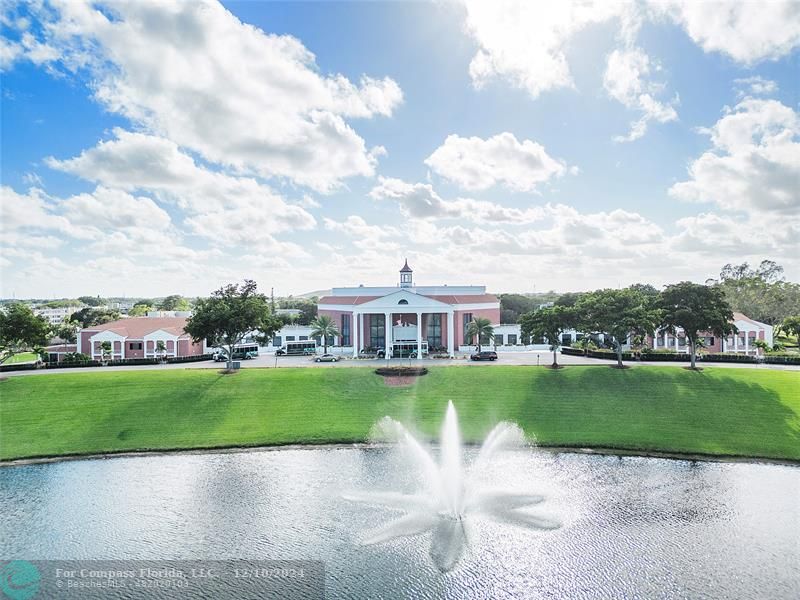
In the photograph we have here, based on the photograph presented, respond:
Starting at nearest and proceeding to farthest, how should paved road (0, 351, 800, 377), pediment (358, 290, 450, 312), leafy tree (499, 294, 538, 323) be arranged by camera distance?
1. paved road (0, 351, 800, 377)
2. pediment (358, 290, 450, 312)
3. leafy tree (499, 294, 538, 323)

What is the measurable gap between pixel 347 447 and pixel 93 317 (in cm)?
9638

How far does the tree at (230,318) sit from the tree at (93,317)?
2289 inches

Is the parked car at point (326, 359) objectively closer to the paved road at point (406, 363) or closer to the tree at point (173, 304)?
the paved road at point (406, 363)

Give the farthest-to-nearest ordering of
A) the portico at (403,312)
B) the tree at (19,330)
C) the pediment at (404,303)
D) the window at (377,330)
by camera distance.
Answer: the window at (377,330), the pediment at (404,303), the portico at (403,312), the tree at (19,330)

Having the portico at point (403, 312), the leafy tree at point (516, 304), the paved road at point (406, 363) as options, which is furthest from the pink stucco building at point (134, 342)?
the leafy tree at point (516, 304)

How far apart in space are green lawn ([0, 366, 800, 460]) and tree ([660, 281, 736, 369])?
4.22 m

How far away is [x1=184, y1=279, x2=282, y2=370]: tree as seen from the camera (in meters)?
49.6

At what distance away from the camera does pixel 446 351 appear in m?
70.4

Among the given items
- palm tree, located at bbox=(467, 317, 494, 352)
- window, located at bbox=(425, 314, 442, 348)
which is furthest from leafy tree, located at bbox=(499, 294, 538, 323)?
palm tree, located at bbox=(467, 317, 494, 352)

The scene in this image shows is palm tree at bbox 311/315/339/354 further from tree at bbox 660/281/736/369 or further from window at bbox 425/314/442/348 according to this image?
tree at bbox 660/281/736/369

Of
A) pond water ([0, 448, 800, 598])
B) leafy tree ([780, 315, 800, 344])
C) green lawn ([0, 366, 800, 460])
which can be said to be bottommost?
pond water ([0, 448, 800, 598])

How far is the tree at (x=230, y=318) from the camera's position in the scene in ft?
163

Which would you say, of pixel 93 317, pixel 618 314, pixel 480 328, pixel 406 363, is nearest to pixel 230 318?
pixel 406 363

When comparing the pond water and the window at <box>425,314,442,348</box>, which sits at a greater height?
the window at <box>425,314,442,348</box>
